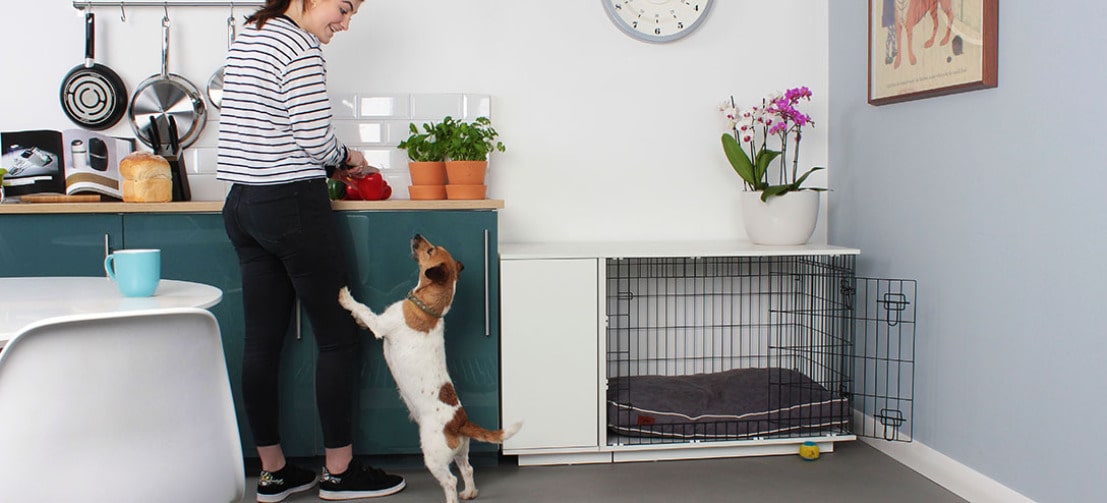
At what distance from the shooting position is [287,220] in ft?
7.59

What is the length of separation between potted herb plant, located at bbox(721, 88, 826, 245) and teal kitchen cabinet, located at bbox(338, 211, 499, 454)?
0.93 metres

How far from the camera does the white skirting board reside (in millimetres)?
2363

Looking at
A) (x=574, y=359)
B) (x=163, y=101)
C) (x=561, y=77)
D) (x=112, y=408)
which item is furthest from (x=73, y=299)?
(x=561, y=77)

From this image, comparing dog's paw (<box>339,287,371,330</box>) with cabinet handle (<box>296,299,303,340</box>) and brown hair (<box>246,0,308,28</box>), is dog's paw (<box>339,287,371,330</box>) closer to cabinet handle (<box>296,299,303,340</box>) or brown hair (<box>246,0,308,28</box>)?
cabinet handle (<box>296,299,303,340</box>)

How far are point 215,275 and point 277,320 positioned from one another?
30 cm

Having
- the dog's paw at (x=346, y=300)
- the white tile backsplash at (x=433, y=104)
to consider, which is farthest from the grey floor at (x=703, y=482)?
the white tile backsplash at (x=433, y=104)

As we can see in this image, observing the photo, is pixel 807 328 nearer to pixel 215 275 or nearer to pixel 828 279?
pixel 828 279

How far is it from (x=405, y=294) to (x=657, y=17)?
137cm

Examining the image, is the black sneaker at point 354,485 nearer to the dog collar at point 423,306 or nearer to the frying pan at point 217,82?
the dog collar at point 423,306

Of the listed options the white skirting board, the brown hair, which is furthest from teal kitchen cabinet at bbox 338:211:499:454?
the white skirting board

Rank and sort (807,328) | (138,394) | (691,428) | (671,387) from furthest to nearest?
(807,328), (671,387), (691,428), (138,394)

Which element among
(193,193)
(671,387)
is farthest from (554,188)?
(193,193)

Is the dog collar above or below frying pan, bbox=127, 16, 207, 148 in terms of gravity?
below

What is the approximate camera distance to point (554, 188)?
320 cm
